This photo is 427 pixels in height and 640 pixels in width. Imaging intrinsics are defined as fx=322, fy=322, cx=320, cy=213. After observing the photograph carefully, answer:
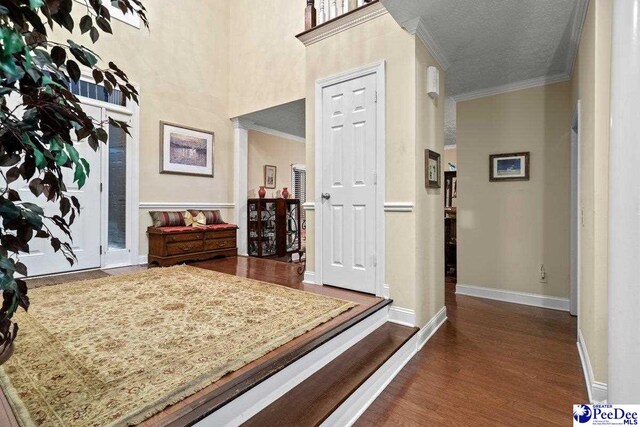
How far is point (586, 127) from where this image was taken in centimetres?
219

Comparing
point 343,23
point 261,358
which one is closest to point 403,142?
point 343,23

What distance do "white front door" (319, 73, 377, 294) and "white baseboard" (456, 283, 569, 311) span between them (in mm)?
1818

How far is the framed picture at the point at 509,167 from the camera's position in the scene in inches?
145

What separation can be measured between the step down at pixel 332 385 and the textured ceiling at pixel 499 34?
2.45 meters

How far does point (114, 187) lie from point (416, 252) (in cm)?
411

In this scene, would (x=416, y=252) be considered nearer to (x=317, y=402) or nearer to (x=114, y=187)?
(x=317, y=402)

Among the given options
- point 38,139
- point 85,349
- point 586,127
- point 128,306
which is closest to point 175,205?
point 128,306

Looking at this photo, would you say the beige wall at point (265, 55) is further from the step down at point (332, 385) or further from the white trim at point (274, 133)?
the step down at point (332, 385)

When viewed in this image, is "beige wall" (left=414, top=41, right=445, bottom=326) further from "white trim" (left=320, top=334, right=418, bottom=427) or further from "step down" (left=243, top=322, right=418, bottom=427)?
"step down" (left=243, top=322, right=418, bottom=427)

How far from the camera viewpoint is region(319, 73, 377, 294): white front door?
2.90 meters

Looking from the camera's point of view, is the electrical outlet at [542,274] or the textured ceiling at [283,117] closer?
the electrical outlet at [542,274]

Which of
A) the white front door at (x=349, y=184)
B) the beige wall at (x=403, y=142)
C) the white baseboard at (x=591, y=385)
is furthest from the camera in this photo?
the white front door at (x=349, y=184)

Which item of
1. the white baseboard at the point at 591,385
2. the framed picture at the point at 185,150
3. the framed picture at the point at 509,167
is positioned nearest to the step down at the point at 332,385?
the white baseboard at the point at 591,385

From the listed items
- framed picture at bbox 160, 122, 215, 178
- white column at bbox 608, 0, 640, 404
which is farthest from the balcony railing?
framed picture at bbox 160, 122, 215, 178
